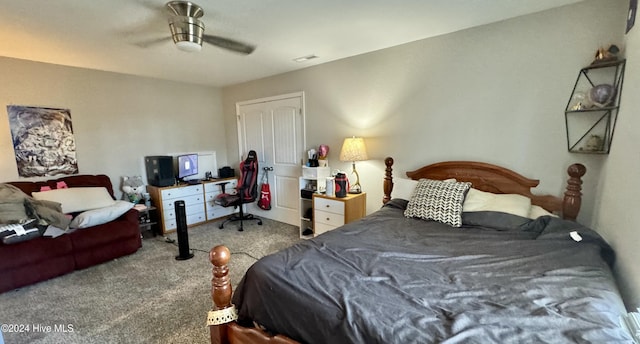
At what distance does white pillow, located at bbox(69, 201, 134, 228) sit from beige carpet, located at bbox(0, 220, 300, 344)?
48 centimetres

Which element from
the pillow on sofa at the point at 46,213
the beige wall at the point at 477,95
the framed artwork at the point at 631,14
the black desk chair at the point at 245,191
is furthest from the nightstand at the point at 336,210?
the pillow on sofa at the point at 46,213

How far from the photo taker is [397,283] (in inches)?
48.6

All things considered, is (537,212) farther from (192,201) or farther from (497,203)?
(192,201)

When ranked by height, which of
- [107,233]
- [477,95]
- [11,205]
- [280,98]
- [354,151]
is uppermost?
[280,98]

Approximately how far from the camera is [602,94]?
1.84 m

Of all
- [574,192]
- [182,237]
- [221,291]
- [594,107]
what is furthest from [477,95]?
[182,237]

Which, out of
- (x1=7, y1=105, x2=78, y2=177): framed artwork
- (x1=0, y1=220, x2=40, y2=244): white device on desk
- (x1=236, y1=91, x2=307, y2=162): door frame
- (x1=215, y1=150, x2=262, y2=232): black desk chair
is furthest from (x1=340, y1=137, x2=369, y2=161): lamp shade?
(x1=7, y1=105, x2=78, y2=177): framed artwork

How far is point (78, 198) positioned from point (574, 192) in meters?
4.81

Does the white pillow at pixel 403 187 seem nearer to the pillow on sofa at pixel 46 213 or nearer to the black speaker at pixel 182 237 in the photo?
the black speaker at pixel 182 237

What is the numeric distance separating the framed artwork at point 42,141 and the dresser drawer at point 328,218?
324 cm

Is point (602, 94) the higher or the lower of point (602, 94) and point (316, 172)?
the higher

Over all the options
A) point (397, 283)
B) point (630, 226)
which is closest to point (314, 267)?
point (397, 283)

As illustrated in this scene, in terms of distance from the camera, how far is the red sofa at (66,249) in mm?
2387

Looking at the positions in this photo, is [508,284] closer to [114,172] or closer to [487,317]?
[487,317]
